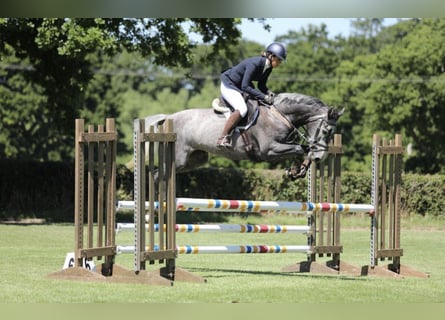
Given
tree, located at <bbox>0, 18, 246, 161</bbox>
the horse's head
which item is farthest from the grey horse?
tree, located at <bbox>0, 18, 246, 161</bbox>

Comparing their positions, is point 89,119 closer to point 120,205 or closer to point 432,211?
point 432,211

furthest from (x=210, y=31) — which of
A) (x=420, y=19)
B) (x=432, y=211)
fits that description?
(x=420, y=19)

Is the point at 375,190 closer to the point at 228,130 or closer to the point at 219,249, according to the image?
the point at 228,130

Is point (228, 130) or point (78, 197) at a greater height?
point (228, 130)

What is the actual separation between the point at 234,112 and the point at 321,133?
118 cm

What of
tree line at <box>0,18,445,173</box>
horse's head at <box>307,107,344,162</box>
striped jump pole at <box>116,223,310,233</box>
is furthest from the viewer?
tree line at <box>0,18,445,173</box>

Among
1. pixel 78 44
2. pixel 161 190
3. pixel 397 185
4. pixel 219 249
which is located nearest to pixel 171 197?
pixel 161 190

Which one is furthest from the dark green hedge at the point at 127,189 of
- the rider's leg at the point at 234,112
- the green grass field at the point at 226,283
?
the rider's leg at the point at 234,112

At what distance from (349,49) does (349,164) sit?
9.46 meters

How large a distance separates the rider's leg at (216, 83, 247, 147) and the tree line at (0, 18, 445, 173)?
35.1ft

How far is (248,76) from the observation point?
12.6m

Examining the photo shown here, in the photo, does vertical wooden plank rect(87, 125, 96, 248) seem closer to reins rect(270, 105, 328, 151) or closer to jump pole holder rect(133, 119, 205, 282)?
jump pole holder rect(133, 119, 205, 282)

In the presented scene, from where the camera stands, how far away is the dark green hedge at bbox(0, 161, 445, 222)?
2581 centimetres

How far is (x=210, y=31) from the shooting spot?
25.6m
